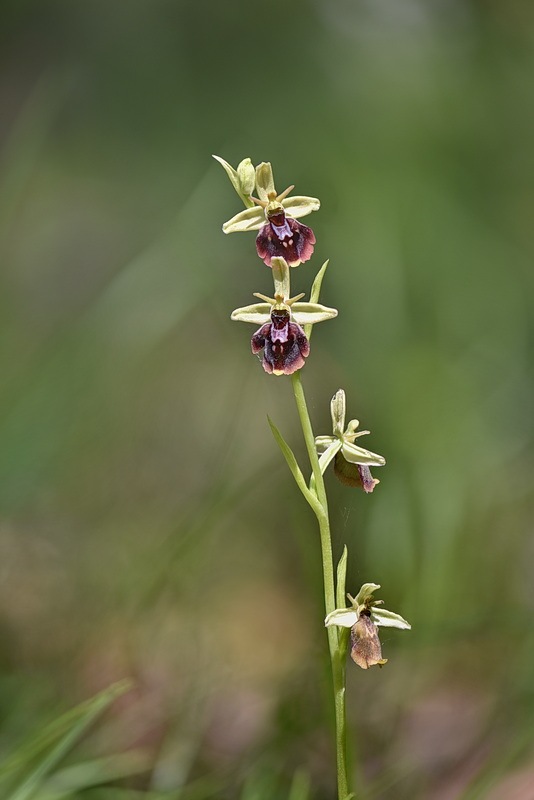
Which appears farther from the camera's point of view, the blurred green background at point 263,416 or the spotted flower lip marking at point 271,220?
the blurred green background at point 263,416

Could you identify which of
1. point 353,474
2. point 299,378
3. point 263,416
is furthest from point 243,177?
point 263,416

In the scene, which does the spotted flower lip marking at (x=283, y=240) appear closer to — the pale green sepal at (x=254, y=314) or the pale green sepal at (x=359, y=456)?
the pale green sepal at (x=254, y=314)

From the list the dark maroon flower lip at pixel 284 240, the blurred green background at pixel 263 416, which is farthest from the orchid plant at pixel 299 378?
the blurred green background at pixel 263 416

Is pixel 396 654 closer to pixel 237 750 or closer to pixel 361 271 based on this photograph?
pixel 237 750

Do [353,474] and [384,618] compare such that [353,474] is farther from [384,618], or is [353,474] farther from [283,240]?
[283,240]

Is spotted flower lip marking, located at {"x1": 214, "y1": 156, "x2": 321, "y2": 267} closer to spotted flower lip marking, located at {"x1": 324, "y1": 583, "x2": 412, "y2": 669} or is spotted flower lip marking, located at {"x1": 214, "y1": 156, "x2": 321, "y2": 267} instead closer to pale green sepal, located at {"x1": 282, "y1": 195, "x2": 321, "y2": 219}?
pale green sepal, located at {"x1": 282, "y1": 195, "x2": 321, "y2": 219}

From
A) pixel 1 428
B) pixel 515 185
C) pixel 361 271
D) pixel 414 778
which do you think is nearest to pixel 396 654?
pixel 414 778

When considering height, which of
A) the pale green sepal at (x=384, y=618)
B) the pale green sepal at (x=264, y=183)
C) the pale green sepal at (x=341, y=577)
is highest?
the pale green sepal at (x=264, y=183)
